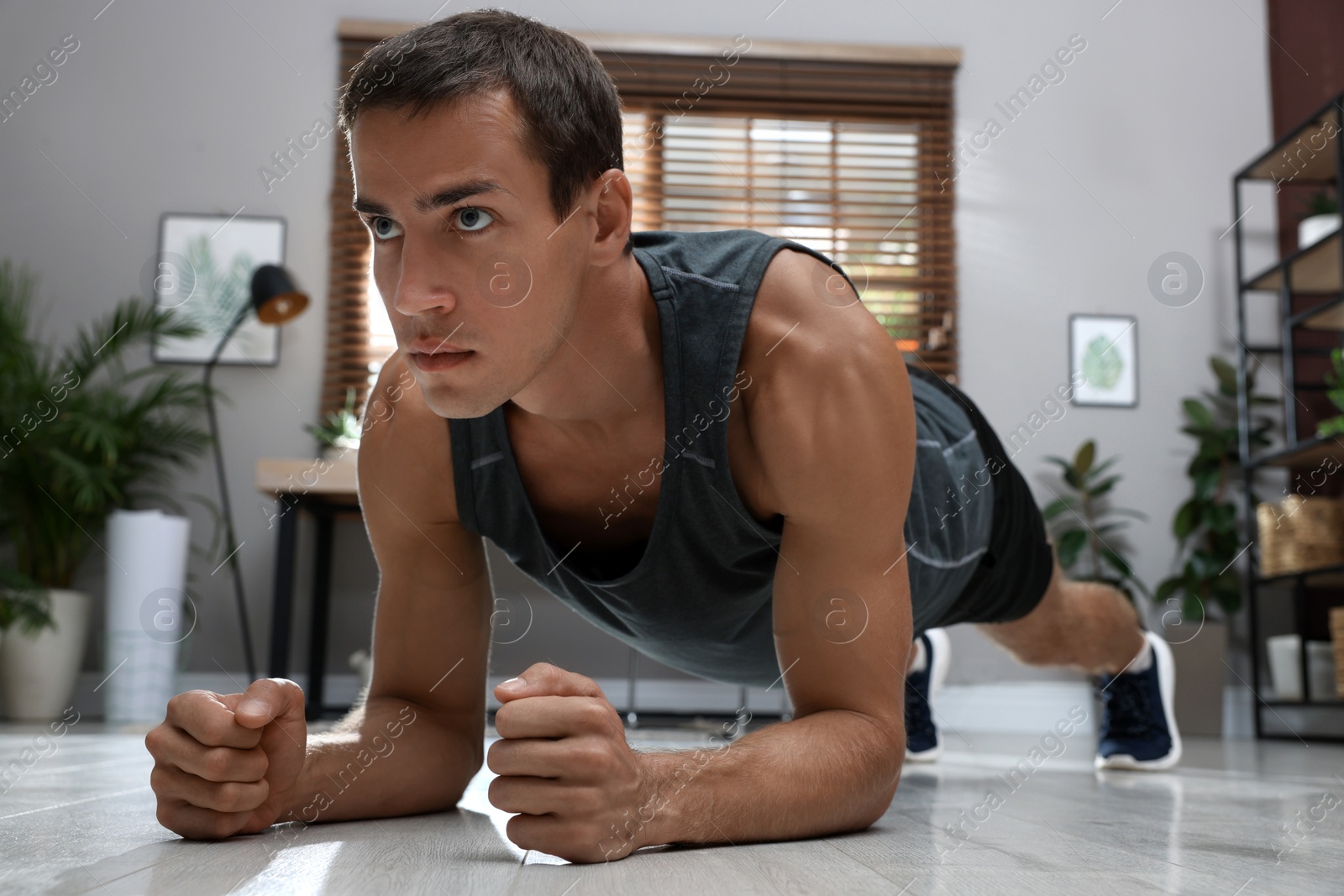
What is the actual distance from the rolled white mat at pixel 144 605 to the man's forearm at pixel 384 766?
202cm

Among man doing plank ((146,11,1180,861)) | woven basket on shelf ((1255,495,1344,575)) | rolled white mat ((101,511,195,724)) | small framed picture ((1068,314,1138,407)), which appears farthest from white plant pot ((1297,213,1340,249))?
rolled white mat ((101,511,195,724))

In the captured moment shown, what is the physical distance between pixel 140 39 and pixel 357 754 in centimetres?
328

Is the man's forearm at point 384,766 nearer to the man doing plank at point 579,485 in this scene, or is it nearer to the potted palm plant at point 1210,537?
the man doing plank at point 579,485

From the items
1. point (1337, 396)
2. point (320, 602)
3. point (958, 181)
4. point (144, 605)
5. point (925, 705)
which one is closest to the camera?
point (925, 705)

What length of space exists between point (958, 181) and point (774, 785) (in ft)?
10.1

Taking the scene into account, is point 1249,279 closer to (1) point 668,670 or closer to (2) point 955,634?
(2) point 955,634

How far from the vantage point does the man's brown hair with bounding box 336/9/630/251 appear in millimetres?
823

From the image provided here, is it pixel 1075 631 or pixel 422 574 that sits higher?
pixel 422 574

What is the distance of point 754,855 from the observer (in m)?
0.73

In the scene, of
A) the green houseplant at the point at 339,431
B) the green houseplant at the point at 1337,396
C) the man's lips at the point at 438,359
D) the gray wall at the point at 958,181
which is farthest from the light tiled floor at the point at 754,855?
the gray wall at the point at 958,181

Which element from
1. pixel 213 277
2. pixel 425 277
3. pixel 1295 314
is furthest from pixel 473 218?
pixel 1295 314

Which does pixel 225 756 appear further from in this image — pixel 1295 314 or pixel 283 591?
pixel 1295 314

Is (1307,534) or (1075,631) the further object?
(1307,534)

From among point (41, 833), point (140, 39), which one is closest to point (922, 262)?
point (140, 39)
